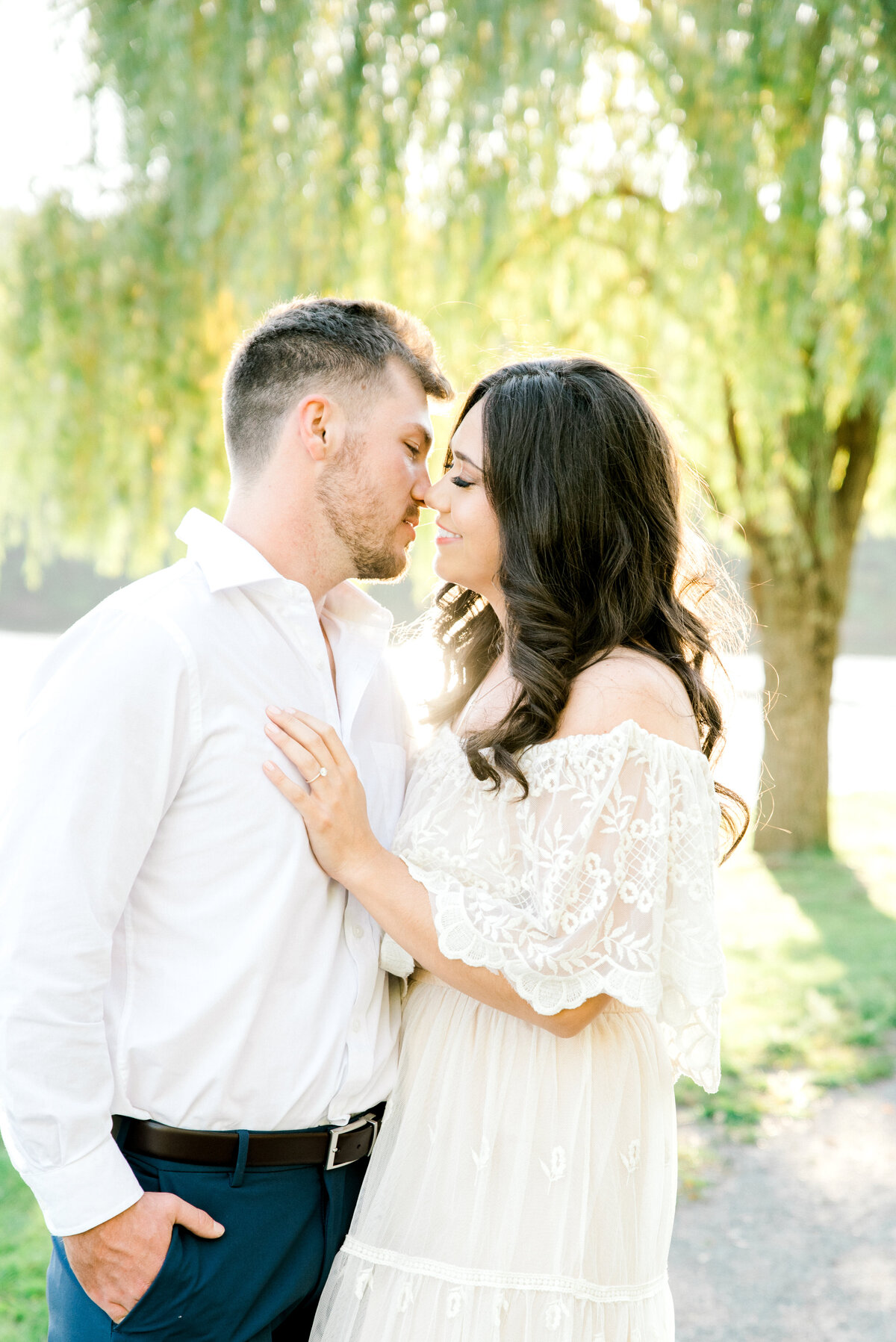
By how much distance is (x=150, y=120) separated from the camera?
5.55 meters

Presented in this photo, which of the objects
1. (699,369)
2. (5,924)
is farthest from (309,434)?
(699,369)

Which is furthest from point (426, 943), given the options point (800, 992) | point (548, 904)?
point (800, 992)

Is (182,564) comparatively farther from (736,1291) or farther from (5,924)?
(736,1291)

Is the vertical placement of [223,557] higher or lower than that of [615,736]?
higher

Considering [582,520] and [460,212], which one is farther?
[460,212]

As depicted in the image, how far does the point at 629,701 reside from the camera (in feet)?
6.33

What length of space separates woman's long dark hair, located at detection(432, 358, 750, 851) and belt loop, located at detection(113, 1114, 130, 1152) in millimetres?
828

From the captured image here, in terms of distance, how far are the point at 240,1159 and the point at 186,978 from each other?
291 mm

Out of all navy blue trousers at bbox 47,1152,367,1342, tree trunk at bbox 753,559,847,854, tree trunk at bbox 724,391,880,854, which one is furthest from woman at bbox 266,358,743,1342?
tree trunk at bbox 753,559,847,854

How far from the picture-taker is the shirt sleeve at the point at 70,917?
164 cm

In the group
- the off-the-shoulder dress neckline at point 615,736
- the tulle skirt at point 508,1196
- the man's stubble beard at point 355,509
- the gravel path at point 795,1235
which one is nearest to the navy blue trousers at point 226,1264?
the tulle skirt at point 508,1196

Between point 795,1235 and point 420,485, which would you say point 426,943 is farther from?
point 795,1235

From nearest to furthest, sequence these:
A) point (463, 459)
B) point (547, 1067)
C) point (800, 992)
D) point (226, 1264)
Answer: point (226, 1264)
point (547, 1067)
point (463, 459)
point (800, 992)

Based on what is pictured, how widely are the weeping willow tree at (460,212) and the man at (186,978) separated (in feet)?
11.2
